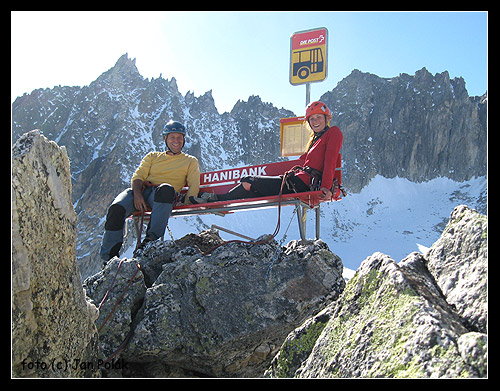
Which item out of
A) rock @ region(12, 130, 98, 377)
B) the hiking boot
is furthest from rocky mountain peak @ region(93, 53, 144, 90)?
rock @ region(12, 130, 98, 377)

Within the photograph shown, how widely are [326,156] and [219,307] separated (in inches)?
106

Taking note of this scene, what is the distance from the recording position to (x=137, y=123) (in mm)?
133750

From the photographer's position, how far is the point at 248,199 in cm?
682

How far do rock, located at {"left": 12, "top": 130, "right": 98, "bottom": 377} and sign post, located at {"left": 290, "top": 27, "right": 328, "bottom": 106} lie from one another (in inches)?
393

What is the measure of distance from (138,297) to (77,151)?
429ft

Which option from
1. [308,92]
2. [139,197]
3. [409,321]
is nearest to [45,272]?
[409,321]

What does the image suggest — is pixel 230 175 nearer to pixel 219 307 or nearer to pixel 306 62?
pixel 219 307

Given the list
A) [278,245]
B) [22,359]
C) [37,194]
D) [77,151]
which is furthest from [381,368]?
[77,151]

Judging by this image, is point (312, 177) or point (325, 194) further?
point (312, 177)

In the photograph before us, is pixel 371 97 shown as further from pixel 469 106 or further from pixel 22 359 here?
pixel 22 359

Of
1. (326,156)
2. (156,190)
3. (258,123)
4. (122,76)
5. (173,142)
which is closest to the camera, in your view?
(326,156)

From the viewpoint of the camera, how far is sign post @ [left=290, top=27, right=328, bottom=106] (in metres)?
12.9

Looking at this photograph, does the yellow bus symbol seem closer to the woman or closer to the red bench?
the red bench

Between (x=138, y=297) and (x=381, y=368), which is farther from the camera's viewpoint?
(x=138, y=297)
